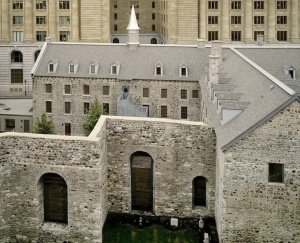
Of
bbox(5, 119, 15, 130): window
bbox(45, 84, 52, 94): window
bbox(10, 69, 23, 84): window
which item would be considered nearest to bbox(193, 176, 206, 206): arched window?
bbox(45, 84, 52, 94): window

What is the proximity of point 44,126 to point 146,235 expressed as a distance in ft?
107

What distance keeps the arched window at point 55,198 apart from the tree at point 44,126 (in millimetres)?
30121

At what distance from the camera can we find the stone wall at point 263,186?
30.2 metres

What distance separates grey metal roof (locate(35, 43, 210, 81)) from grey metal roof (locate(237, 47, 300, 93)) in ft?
22.4

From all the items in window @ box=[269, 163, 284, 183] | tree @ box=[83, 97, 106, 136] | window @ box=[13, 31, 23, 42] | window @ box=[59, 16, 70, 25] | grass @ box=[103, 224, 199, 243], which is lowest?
grass @ box=[103, 224, 199, 243]

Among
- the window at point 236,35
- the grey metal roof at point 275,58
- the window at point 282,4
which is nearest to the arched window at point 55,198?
the grey metal roof at point 275,58

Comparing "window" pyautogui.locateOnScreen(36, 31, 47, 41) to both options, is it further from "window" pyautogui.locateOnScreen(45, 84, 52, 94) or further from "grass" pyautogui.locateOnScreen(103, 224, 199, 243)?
"grass" pyautogui.locateOnScreen(103, 224, 199, 243)

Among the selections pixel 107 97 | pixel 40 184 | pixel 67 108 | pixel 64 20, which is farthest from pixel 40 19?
pixel 40 184

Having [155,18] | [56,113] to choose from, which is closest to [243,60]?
[56,113]

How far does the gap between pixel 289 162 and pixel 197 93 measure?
36103 millimetres

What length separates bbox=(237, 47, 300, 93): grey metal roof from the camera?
58250mm

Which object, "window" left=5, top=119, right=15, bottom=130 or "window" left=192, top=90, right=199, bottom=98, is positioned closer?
"window" left=192, top=90, right=199, bottom=98

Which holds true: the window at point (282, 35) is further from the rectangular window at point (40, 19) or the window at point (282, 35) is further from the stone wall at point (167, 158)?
the stone wall at point (167, 158)

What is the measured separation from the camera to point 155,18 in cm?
11881
